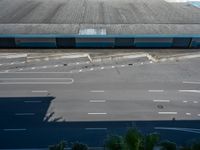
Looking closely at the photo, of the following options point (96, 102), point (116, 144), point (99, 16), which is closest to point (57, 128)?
point (96, 102)

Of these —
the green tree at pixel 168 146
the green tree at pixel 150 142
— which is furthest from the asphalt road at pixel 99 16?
the green tree at pixel 150 142

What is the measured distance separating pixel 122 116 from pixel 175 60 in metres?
17.2

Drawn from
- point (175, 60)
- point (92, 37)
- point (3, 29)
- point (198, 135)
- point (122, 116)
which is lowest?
point (198, 135)

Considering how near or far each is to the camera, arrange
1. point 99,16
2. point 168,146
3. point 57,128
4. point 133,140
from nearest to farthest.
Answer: point 133,140 → point 168,146 → point 57,128 → point 99,16

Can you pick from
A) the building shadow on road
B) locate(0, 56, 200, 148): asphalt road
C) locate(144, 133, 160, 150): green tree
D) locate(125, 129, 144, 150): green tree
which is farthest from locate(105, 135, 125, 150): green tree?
locate(0, 56, 200, 148): asphalt road

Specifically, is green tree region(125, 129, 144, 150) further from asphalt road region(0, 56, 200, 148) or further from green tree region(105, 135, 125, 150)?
asphalt road region(0, 56, 200, 148)

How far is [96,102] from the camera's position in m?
27.9

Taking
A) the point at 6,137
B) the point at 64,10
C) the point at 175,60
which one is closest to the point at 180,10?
the point at 175,60

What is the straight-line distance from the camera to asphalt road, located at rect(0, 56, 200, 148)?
23812mm

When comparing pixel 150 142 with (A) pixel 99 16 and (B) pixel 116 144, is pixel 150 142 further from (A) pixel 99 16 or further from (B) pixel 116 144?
(A) pixel 99 16

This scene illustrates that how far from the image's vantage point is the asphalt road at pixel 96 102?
23812 millimetres

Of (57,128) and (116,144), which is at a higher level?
(57,128)

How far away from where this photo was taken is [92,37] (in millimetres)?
38156

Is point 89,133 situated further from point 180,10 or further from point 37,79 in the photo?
point 180,10
